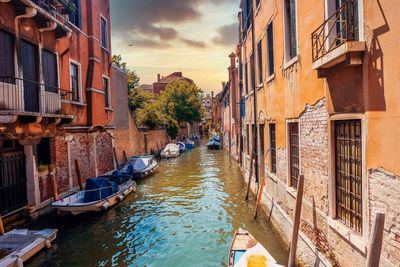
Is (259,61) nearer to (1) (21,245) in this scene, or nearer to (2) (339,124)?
(2) (339,124)

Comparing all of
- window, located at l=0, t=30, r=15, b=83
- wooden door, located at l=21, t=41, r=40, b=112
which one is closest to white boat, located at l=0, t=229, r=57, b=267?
wooden door, located at l=21, t=41, r=40, b=112

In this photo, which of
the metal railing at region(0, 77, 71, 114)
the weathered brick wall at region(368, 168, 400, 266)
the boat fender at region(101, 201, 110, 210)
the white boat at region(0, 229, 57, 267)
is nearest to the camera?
the weathered brick wall at region(368, 168, 400, 266)

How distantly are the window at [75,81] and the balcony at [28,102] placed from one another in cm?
159

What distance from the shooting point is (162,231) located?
8609mm

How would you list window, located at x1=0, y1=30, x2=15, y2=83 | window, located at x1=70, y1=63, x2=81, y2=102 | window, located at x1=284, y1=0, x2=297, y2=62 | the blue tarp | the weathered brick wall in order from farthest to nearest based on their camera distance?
Result: window, located at x1=70, y1=63, x2=81, y2=102 < the blue tarp < window, located at x1=0, y1=30, x2=15, y2=83 < window, located at x1=284, y1=0, x2=297, y2=62 < the weathered brick wall

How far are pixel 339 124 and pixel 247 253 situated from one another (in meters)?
2.74

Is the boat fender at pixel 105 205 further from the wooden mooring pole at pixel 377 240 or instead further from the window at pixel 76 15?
the wooden mooring pole at pixel 377 240

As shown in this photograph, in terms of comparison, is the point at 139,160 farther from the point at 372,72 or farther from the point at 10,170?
the point at 372,72

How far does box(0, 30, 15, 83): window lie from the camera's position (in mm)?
7906

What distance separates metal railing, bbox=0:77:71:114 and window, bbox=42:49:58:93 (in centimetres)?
18

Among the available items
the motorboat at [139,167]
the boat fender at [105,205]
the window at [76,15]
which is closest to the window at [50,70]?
the window at [76,15]

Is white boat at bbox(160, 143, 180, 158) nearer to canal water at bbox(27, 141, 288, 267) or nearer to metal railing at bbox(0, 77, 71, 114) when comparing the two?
canal water at bbox(27, 141, 288, 267)

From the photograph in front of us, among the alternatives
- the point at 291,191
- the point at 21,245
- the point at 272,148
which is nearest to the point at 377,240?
the point at 291,191

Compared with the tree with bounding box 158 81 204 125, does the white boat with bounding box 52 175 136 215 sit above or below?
below
